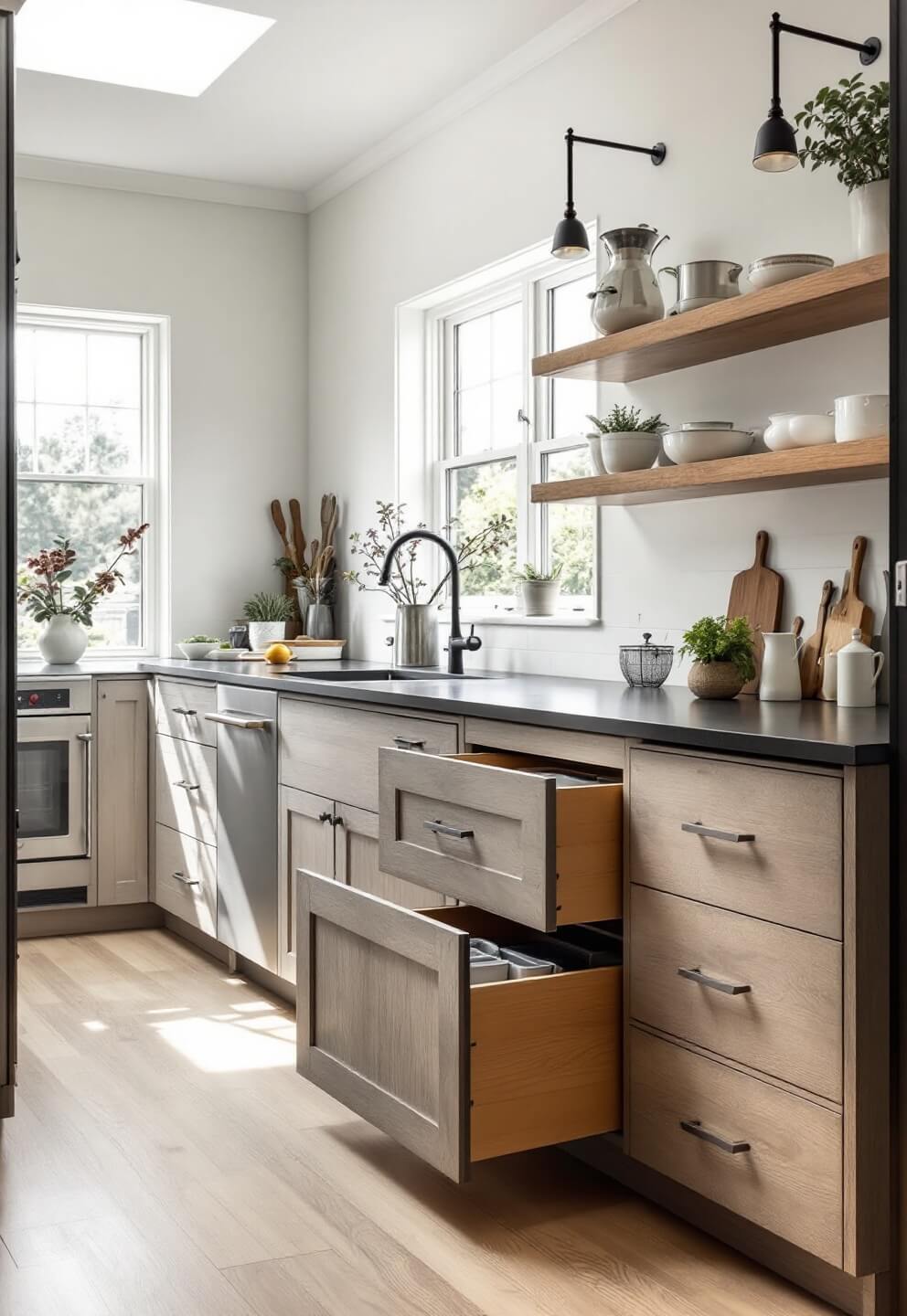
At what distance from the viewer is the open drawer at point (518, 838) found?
218 centimetres

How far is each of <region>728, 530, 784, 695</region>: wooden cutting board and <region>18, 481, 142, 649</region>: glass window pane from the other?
291cm

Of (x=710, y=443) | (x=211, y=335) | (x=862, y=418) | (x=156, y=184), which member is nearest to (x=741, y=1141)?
(x=862, y=418)

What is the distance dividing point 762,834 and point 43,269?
154 inches

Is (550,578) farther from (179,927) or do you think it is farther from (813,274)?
(179,927)

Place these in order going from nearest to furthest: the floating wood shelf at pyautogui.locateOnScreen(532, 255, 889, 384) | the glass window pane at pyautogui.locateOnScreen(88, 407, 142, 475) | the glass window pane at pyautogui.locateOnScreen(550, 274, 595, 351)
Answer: the floating wood shelf at pyautogui.locateOnScreen(532, 255, 889, 384)
the glass window pane at pyautogui.locateOnScreen(550, 274, 595, 351)
the glass window pane at pyautogui.locateOnScreen(88, 407, 142, 475)

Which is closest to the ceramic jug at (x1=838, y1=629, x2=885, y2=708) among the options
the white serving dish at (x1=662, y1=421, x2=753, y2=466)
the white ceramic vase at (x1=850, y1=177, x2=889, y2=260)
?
the white serving dish at (x1=662, y1=421, x2=753, y2=466)

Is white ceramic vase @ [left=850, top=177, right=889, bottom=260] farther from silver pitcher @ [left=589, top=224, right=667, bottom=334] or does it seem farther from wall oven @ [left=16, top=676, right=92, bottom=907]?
wall oven @ [left=16, top=676, right=92, bottom=907]

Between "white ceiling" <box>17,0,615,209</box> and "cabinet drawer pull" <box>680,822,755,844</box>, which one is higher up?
"white ceiling" <box>17,0,615,209</box>

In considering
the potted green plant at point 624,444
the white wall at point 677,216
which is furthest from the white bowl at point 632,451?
the white wall at point 677,216

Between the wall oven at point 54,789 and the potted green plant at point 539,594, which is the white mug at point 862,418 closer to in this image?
the potted green plant at point 539,594

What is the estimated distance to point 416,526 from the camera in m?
4.58

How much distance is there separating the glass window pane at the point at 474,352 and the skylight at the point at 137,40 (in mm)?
1093

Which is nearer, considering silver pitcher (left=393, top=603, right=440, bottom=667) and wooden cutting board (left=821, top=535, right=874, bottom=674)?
wooden cutting board (left=821, top=535, right=874, bottom=674)

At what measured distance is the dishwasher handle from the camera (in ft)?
12.0
